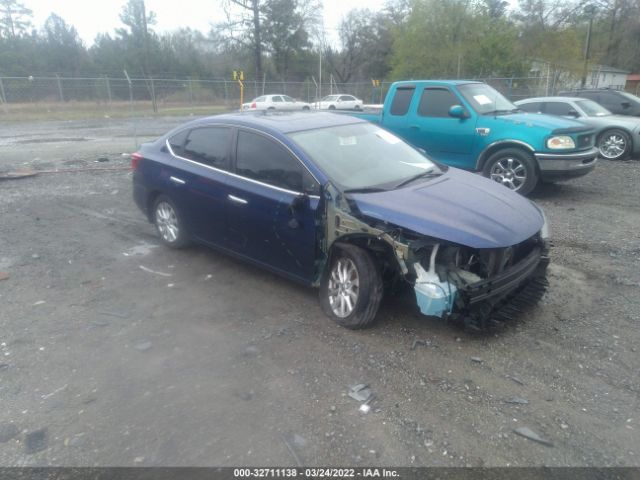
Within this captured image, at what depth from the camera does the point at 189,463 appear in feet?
8.66

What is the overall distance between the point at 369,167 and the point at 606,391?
2.56 metres

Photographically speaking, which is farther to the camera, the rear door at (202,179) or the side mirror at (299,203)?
the rear door at (202,179)

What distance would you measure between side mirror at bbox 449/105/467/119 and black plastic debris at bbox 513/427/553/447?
237 inches

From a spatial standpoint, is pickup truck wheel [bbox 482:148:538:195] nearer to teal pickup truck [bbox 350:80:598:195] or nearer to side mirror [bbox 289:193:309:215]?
teal pickup truck [bbox 350:80:598:195]

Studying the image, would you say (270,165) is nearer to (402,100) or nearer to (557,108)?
(402,100)

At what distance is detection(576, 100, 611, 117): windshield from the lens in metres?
11.6

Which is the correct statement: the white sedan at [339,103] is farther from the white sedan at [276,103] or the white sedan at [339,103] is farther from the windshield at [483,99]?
the windshield at [483,99]

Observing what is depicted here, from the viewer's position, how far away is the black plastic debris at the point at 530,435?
2.74m

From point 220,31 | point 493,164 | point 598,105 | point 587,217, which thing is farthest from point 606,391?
point 220,31

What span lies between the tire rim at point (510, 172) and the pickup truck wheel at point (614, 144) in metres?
5.20

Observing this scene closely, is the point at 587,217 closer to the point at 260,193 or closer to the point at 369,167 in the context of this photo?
the point at 369,167

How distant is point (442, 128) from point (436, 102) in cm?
51

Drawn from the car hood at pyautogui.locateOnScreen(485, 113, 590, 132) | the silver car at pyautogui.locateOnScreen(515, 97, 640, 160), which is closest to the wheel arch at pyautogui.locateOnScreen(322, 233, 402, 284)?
the car hood at pyautogui.locateOnScreen(485, 113, 590, 132)

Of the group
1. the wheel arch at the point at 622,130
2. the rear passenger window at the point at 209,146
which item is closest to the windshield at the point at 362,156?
the rear passenger window at the point at 209,146
